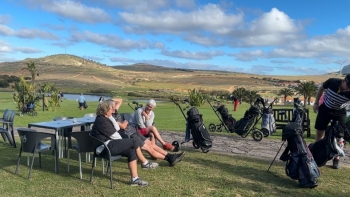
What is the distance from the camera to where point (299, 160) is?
5.12 meters

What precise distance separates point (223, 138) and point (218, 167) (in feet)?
12.2

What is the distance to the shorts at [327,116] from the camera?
5.88 m

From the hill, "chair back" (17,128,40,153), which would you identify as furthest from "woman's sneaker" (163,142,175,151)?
the hill

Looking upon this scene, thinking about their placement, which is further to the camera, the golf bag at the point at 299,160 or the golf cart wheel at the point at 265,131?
the golf cart wheel at the point at 265,131

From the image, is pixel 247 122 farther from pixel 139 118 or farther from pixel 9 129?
pixel 9 129

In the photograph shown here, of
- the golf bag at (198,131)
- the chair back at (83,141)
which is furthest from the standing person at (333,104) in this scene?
the chair back at (83,141)

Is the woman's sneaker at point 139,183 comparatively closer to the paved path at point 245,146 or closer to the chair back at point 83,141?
the chair back at point 83,141

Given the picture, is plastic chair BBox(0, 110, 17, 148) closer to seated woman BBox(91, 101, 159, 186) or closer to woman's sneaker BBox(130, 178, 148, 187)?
seated woman BBox(91, 101, 159, 186)

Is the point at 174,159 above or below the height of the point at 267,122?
below

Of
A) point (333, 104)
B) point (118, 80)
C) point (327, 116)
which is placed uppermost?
point (333, 104)

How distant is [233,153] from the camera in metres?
7.55

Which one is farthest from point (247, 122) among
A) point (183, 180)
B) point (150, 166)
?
point (183, 180)

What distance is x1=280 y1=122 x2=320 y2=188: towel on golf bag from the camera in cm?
495

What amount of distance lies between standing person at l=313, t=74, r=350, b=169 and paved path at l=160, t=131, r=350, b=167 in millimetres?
853
